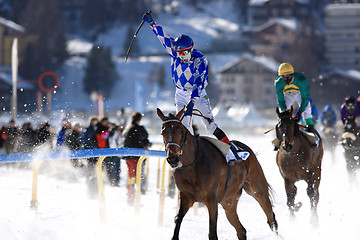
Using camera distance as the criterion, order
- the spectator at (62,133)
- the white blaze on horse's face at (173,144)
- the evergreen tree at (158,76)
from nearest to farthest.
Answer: the white blaze on horse's face at (173,144) < the spectator at (62,133) < the evergreen tree at (158,76)

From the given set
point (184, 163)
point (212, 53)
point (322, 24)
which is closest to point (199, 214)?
point (184, 163)

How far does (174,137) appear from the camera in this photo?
20.1ft

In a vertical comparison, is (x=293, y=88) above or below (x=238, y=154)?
above

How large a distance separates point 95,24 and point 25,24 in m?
36.4

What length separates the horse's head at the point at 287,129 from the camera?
Result: 8.84 meters

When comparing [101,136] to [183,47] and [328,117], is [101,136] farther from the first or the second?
[328,117]

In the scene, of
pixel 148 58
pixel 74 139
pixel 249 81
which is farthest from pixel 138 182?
pixel 148 58

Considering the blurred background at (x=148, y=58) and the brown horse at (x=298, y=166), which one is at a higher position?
the blurred background at (x=148, y=58)

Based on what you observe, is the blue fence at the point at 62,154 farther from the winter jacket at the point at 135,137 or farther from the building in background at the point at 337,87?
the building in background at the point at 337,87

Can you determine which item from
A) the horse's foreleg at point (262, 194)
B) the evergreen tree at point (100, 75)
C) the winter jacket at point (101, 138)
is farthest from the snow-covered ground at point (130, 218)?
the evergreen tree at point (100, 75)

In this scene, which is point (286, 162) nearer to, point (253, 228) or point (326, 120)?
point (253, 228)

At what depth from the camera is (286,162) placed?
9578 mm

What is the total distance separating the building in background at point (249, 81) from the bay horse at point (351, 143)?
67209mm

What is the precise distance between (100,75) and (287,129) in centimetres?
7563
